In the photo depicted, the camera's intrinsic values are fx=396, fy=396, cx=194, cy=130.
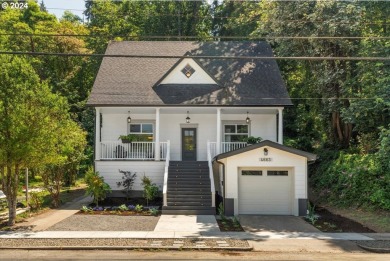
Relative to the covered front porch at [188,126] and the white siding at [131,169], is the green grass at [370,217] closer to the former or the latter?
the covered front porch at [188,126]

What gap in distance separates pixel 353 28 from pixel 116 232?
1659 centimetres

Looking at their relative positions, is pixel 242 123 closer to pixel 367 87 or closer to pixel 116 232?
pixel 367 87

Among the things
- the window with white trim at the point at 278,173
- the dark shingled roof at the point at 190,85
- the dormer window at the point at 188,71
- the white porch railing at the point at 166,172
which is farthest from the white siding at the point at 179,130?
the window with white trim at the point at 278,173

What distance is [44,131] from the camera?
14531 millimetres

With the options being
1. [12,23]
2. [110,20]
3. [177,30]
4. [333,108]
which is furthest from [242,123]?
[12,23]

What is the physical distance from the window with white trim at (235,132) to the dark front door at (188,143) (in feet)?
6.60

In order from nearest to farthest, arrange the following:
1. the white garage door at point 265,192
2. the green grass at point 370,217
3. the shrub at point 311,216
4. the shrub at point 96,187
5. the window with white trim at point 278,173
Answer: the green grass at point 370,217 → the shrub at point 311,216 → the white garage door at point 265,192 → the window with white trim at point 278,173 → the shrub at point 96,187

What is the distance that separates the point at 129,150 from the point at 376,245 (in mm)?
13990

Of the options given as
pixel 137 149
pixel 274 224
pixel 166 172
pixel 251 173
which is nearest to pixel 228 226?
pixel 274 224

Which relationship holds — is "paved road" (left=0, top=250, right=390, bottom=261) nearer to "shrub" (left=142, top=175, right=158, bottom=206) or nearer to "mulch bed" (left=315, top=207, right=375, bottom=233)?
"mulch bed" (left=315, top=207, right=375, bottom=233)

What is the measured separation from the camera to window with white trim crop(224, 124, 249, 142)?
936 inches

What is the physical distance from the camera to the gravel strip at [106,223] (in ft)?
46.5

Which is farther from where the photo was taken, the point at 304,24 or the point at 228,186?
the point at 304,24

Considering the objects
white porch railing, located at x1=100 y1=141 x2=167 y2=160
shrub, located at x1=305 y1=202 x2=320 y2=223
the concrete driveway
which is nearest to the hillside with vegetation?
white porch railing, located at x1=100 y1=141 x2=167 y2=160
